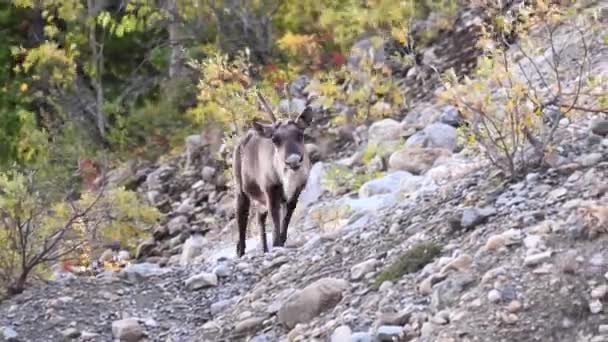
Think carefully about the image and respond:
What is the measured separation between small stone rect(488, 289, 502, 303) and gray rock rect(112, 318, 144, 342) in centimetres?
289

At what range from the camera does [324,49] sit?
17.2m

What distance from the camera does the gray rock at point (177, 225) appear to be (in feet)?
48.9

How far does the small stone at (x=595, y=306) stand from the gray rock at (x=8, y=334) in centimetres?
411

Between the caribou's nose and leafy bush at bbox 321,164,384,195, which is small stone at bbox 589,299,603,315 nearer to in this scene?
the caribou's nose

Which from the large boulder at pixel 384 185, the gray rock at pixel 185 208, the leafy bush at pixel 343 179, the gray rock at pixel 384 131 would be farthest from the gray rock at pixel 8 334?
the gray rock at pixel 185 208

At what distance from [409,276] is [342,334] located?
70 cm

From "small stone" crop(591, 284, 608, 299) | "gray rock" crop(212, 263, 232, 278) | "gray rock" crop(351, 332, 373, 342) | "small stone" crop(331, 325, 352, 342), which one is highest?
"gray rock" crop(212, 263, 232, 278)

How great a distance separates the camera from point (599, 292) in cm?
526

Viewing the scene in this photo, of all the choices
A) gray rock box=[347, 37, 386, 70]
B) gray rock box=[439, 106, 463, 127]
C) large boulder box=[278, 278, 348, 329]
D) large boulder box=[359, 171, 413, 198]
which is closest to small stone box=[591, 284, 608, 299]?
large boulder box=[278, 278, 348, 329]

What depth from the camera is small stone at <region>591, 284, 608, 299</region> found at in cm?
524

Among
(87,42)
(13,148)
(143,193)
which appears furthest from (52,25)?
(143,193)

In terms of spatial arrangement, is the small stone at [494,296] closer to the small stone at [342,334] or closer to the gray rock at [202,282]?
the small stone at [342,334]

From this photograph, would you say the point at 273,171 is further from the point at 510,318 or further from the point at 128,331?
the point at 510,318

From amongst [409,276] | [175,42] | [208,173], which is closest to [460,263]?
[409,276]
